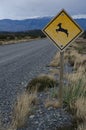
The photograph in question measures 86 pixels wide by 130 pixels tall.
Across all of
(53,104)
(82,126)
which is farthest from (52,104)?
(82,126)

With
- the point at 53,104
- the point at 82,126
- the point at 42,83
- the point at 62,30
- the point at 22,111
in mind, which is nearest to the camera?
the point at 82,126

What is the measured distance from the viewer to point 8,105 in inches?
387

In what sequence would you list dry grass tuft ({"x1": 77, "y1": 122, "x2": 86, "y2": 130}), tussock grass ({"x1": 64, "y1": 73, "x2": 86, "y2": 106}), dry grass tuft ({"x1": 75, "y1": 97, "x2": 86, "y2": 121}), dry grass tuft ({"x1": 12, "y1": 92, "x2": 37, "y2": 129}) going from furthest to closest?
tussock grass ({"x1": 64, "y1": 73, "x2": 86, "y2": 106}), dry grass tuft ({"x1": 75, "y1": 97, "x2": 86, "y2": 121}), dry grass tuft ({"x1": 12, "y1": 92, "x2": 37, "y2": 129}), dry grass tuft ({"x1": 77, "y1": 122, "x2": 86, "y2": 130})

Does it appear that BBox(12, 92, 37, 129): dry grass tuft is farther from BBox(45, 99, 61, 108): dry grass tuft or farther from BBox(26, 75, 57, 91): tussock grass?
BBox(26, 75, 57, 91): tussock grass

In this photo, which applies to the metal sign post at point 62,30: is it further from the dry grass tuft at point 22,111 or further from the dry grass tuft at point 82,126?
the dry grass tuft at point 82,126

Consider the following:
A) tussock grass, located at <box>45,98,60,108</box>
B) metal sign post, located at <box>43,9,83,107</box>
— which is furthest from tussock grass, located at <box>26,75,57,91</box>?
metal sign post, located at <box>43,9,83,107</box>

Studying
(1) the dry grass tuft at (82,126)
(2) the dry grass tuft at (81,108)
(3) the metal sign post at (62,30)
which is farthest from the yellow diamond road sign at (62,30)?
(1) the dry grass tuft at (82,126)

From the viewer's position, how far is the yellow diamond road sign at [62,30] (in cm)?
927

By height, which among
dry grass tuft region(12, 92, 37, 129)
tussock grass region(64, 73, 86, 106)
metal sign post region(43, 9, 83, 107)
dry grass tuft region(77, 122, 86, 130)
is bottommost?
dry grass tuft region(77, 122, 86, 130)

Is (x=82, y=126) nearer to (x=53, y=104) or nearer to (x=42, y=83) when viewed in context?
(x=53, y=104)

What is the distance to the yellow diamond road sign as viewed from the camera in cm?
927

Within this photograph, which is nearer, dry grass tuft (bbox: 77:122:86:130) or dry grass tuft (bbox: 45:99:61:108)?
dry grass tuft (bbox: 77:122:86:130)

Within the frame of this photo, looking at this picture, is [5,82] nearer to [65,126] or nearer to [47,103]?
[47,103]

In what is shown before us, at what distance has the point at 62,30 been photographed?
9234 mm
